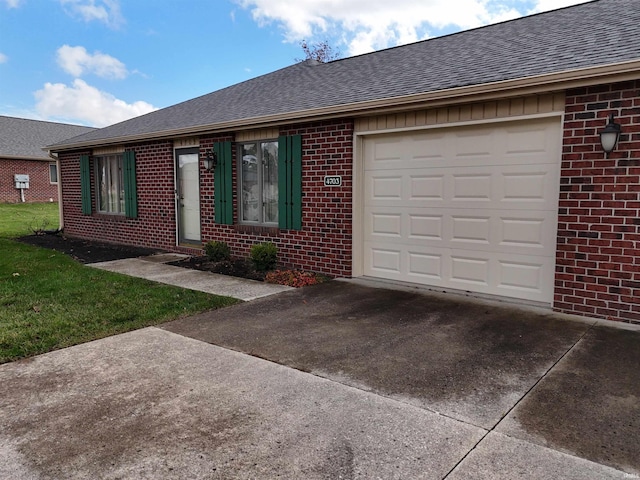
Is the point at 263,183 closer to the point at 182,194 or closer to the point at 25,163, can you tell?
the point at 182,194

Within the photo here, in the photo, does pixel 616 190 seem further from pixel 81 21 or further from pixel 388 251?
pixel 81 21

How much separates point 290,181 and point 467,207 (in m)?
2.91

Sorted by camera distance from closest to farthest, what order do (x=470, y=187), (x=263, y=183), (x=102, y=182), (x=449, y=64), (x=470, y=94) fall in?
(x=470, y=94) → (x=470, y=187) → (x=449, y=64) → (x=263, y=183) → (x=102, y=182)

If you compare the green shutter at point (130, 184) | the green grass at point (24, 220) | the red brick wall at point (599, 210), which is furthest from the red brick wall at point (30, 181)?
the red brick wall at point (599, 210)

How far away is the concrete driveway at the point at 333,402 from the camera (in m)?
2.27

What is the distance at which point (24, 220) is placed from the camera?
16.9m

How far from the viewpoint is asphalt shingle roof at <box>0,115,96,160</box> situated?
80.5 feet

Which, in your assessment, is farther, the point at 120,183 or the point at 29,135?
the point at 29,135

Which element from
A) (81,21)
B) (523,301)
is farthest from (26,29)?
(523,301)

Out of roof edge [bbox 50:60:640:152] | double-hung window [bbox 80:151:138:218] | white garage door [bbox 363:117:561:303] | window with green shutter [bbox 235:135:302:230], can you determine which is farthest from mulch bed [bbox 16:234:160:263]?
white garage door [bbox 363:117:561:303]

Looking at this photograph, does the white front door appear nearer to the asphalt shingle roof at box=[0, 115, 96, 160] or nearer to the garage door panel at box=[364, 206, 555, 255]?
the garage door panel at box=[364, 206, 555, 255]

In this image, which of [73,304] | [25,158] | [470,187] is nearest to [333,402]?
[470,187]

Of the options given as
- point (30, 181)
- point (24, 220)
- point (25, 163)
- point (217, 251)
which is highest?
point (25, 163)

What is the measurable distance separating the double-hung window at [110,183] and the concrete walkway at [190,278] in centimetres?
291
